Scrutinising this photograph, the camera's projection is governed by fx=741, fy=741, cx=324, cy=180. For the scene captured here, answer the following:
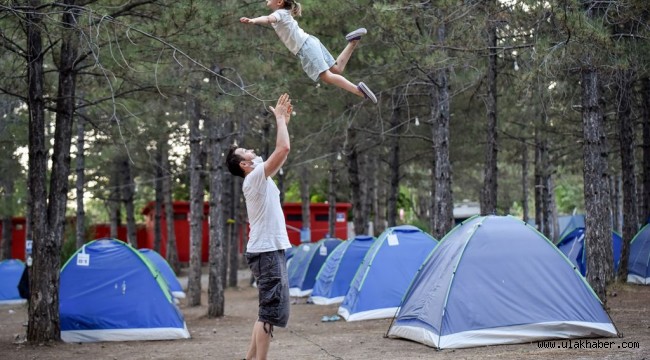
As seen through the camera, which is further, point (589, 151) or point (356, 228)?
point (356, 228)

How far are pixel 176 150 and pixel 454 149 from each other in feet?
32.4

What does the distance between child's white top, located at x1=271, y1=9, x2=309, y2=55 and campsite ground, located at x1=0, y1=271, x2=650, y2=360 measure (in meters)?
3.39

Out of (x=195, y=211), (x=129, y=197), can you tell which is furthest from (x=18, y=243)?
(x=195, y=211)

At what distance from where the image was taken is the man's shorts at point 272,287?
5312 millimetres

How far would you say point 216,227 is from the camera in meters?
14.1

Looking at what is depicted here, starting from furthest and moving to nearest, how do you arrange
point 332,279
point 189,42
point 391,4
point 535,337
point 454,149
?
point 454,149 → point 332,279 → point 391,4 → point 189,42 → point 535,337

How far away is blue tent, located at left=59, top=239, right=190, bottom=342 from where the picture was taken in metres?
10.5

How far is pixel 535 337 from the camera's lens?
7.96 meters

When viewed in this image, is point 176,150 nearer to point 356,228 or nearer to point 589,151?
point 356,228

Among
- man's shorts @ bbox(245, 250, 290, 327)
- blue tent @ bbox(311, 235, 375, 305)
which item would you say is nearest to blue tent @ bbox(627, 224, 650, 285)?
blue tent @ bbox(311, 235, 375, 305)

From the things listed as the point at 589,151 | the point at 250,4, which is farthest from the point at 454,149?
the point at 250,4

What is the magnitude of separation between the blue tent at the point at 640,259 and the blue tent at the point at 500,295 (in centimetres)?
788

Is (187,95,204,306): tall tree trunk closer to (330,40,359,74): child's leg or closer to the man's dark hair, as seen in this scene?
(330,40,359,74): child's leg

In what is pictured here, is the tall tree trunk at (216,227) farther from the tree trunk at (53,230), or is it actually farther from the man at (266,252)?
the man at (266,252)
